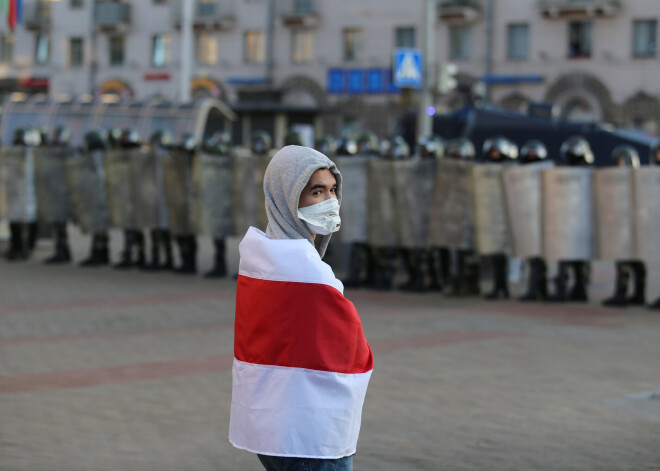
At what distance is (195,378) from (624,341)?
14.0 ft

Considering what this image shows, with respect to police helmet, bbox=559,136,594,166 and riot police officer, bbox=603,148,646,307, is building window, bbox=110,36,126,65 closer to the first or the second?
police helmet, bbox=559,136,594,166

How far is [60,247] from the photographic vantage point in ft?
61.8

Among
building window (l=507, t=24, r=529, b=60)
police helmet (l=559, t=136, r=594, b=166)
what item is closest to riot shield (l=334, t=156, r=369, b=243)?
police helmet (l=559, t=136, r=594, b=166)

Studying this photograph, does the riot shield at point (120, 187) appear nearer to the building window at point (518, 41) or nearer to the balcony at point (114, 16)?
the building window at point (518, 41)

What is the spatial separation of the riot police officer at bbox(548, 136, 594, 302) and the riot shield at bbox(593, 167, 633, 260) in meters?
0.43

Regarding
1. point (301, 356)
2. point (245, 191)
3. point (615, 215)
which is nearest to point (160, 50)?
point (245, 191)

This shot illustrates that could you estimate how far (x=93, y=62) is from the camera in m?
55.6

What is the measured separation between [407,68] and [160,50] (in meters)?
33.7

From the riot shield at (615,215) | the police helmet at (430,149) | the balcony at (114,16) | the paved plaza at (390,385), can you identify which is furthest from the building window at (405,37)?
the riot shield at (615,215)

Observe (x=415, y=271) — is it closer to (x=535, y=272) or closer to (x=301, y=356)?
(x=535, y=272)

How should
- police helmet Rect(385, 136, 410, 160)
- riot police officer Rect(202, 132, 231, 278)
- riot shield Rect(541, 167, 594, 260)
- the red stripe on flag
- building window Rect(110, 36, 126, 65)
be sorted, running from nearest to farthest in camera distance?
1. the red stripe on flag
2. riot shield Rect(541, 167, 594, 260)
3. police helmet Rect(385, 136, 410, 160)
4. riot police officer Rect(202, 132, 231, 278)
5. building window Rect(110, 36, 126, 65)

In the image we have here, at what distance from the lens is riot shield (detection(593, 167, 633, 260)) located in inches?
542

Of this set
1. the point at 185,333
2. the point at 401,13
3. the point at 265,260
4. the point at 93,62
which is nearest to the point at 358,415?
the point at 265,260

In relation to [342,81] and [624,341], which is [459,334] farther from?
[342,81]
